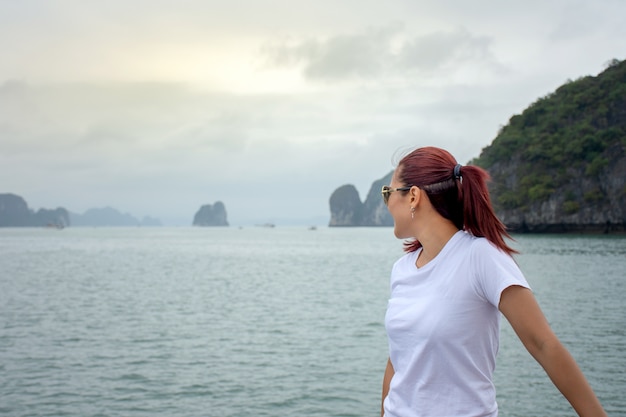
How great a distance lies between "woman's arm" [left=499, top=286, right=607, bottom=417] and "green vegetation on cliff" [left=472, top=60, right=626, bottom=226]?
269 ft

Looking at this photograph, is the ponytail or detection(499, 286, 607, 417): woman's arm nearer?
detection(499, 286, 607, 417): woman's arm

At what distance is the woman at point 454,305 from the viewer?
1.87 m

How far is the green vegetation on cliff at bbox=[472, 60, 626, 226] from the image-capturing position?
86.8 meters

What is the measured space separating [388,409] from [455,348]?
1.15ft

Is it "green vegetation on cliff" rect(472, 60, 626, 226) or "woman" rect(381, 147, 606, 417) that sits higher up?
"green vegetation on cliff" rect(472, 60, 626, 226)

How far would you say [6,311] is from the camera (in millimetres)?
24750

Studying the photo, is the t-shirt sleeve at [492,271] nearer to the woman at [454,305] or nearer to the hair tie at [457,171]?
the woman at [454,305]

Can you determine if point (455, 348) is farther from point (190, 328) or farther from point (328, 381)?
point (190, 328)

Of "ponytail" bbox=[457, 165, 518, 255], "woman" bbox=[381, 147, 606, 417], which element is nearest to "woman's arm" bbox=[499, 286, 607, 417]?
"woman" bbox=[381, 147, 606, 417]

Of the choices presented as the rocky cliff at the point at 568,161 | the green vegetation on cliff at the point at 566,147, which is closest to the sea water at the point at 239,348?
the rocky cliff at the point at 568,161

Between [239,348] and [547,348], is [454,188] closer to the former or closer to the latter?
[547,348]

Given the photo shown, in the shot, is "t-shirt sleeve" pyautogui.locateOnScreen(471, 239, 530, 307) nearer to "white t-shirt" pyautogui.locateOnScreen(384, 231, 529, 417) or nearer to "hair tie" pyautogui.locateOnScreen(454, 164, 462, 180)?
"white t-shirt" pyautogui.locateOnScreen(384, 231, 529, 417)

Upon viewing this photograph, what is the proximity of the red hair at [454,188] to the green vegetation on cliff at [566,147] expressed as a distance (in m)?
81.7

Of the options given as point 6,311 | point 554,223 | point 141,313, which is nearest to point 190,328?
point 141,313
